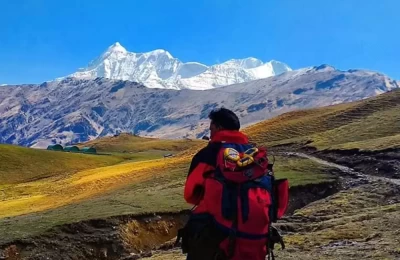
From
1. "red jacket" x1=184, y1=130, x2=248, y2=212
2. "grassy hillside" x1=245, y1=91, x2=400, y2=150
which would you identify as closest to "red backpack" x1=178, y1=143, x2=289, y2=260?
"red jacket" x1=184, y1=130, x2=248, y2=212

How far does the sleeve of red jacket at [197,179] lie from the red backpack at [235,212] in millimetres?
160

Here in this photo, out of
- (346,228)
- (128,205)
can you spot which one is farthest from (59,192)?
(346,228)

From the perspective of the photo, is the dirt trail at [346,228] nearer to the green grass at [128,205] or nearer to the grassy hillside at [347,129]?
the green grass at [128,205]

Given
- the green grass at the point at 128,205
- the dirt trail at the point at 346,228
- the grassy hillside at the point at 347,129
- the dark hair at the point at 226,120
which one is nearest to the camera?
the dark hair at the point at 226,120

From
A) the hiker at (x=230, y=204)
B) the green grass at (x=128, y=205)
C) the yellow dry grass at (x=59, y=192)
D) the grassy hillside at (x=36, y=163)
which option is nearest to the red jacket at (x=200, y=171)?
the hiker at (x=230, y=204)

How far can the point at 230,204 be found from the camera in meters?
9.95

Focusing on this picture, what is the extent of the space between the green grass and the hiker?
21248 millimetres

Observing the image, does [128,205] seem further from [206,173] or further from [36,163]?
[36,163]

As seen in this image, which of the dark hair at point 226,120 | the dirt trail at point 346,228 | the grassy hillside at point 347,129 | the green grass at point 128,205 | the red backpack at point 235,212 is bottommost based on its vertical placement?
the dirt trail at point 346,228

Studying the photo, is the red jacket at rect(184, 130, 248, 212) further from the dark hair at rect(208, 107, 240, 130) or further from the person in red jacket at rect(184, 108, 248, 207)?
the dark hair at rect(208, 107, 240, 130)

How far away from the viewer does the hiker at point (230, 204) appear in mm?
9922

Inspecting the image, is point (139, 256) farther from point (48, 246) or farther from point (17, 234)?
point (17, 234)

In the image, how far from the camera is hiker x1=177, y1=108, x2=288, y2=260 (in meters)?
9.92

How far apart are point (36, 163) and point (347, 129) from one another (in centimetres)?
7563
